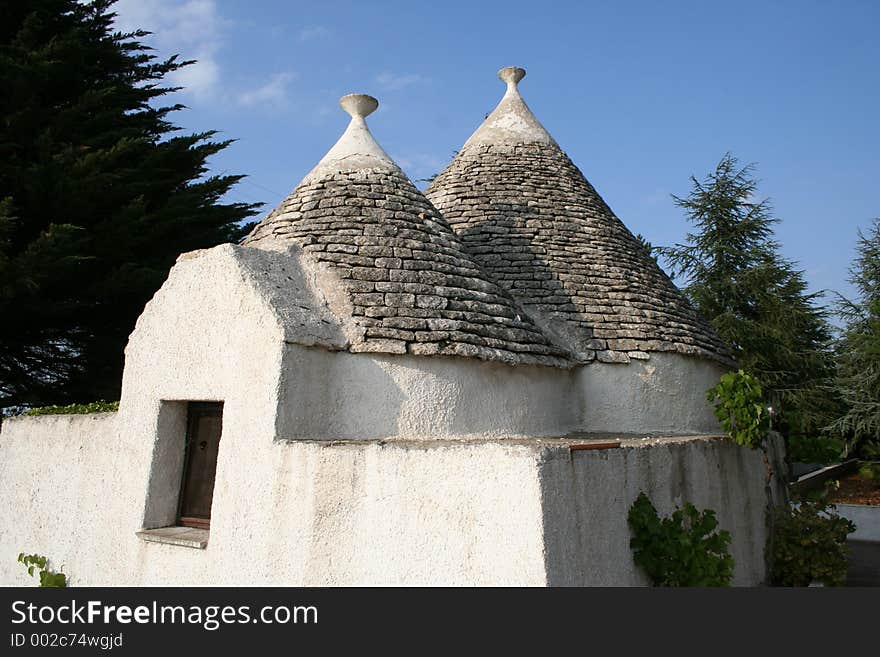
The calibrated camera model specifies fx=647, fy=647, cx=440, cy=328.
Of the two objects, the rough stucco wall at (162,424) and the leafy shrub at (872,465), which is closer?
the rough stucco wall at (162,424)

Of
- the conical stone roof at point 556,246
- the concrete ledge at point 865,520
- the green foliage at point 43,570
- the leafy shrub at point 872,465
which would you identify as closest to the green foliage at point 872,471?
the leafy shrub at point 872,465

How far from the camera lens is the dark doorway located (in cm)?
627

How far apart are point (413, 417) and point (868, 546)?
13325 mm

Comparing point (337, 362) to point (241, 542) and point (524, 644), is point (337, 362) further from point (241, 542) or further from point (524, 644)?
point (524, 644)

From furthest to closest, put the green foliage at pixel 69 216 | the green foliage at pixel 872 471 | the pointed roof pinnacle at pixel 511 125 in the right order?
the green foliage at pixel 872 471
the green foliage at pixel 69 216
the pointed roof pinnacle at pixel 511 125

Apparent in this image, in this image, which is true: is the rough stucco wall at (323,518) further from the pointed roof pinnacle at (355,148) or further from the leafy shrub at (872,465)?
the leafy shrub at (872,465)

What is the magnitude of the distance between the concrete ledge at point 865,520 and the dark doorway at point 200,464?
577 inches

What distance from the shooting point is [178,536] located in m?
5.81

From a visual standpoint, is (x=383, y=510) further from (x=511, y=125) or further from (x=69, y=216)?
(x=69, y=216)

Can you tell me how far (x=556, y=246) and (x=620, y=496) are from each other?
4.85 metres

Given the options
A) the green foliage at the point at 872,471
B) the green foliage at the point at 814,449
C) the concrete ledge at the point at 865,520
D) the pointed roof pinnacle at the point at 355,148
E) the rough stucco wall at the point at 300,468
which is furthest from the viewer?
the green foliage at the point at 872,471

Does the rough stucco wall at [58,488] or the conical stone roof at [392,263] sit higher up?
the conical stone roof at [392,263]

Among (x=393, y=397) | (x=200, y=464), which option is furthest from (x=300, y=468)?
(x=200, y=464)

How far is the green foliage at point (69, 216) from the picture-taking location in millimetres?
12383
